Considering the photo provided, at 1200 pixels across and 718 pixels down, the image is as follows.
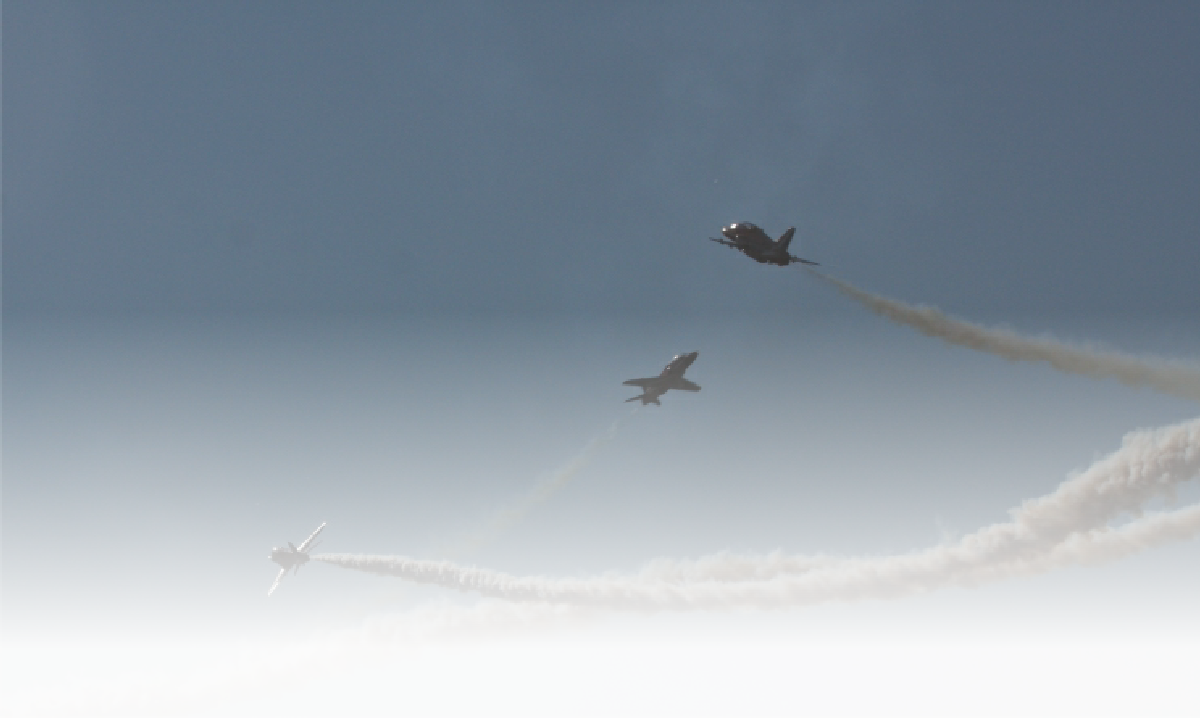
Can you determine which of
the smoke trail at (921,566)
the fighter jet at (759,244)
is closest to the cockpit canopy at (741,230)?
the fighter jet at (759,244)

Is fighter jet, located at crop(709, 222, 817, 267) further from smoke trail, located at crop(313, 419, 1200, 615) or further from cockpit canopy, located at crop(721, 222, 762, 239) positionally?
smoke trail, located at crop(313, 419, 1200, 615)

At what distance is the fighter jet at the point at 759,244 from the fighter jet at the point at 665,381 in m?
8.44

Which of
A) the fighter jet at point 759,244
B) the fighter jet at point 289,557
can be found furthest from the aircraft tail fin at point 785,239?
the fighter jet at point 289,557

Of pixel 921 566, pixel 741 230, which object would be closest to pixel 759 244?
pixel 741 230

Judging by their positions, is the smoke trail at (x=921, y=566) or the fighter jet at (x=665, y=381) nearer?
the smoke trail at (x=921, y=566)

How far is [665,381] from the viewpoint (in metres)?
96.1

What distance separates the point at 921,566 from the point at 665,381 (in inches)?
860

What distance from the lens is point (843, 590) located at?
289 feet

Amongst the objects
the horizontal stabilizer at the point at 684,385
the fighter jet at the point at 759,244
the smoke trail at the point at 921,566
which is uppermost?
the fighter jet at the point at 759,244

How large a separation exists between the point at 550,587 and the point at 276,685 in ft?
76.1

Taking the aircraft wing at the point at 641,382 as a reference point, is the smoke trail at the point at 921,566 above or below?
below

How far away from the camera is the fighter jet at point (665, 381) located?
9594 cm

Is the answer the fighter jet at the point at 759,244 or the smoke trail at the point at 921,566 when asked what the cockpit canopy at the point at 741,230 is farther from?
the smoke trail at the point at 921,566

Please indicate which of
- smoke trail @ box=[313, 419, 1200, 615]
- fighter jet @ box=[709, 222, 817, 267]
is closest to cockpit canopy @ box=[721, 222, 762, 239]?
fighter jet @ box=[709, 222, 817, 267]
